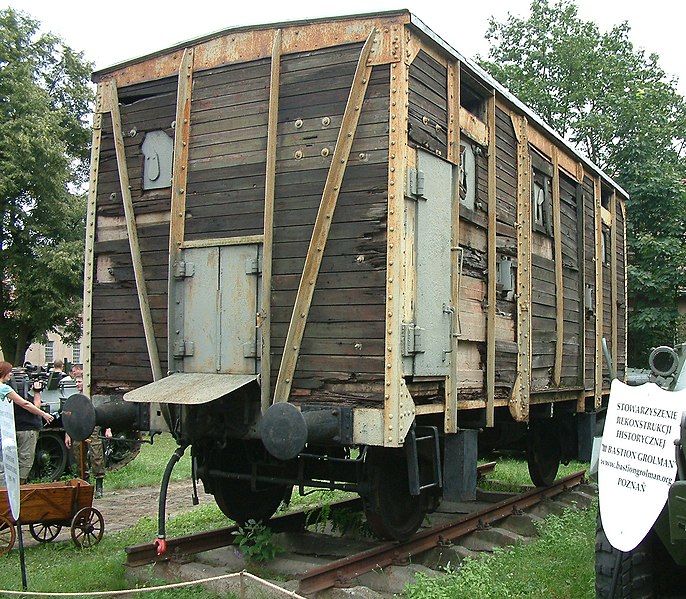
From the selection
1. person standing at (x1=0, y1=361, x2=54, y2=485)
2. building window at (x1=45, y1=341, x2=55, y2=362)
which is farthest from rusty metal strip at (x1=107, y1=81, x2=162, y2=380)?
building window at (x1=45, y1=341, x2=55, y2=362)

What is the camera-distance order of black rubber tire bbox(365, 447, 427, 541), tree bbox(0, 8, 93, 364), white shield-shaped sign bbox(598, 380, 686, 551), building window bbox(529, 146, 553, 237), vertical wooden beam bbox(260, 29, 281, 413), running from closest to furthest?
white shield-shaped sign bbox(598, 380, 686, 551)
vertical wooden beam bbox(260, 29, 281, 413)
black rubber tire bbox(365, 447, 427, 541)
building window bbox(529, 146, 553, 237)
tree bbox(0, 8, 93, 364)

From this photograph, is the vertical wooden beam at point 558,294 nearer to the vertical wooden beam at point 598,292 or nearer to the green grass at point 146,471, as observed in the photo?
the vertical wooden beam at point 598,292

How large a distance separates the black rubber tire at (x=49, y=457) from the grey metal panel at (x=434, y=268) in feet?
24.7

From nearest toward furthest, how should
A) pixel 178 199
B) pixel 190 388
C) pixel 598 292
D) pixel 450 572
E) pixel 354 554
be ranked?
pixel 190 388 → pixel 450 572 → pixel 354 554 → pixel 178 199 → pixel 598 292

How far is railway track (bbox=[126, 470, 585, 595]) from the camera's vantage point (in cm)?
578

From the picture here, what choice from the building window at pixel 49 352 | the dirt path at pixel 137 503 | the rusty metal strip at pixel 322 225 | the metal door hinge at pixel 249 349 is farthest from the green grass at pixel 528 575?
the building window at pixel 49 352

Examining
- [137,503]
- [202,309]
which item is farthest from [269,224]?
[137,503]

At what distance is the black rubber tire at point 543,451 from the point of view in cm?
1005

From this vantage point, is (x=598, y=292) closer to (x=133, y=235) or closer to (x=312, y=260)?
(x=312, y=260)

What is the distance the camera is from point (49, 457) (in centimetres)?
1198

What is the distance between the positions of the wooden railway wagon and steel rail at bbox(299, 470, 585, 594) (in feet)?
0.77

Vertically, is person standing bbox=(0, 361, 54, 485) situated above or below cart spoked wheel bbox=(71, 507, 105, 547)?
above

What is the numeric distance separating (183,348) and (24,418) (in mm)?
2430

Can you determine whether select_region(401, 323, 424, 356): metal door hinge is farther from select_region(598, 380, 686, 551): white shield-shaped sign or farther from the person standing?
the person standing
